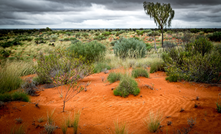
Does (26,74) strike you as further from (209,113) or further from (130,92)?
(209,113)

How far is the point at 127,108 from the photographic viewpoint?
4.37 m

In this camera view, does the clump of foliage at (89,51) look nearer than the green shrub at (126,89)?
No

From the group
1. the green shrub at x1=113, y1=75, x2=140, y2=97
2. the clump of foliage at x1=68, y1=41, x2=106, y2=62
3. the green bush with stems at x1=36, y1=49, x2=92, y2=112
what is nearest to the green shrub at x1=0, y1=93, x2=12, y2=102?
the green bush with stems at x1=36, y1=49, x2=92, y2=112

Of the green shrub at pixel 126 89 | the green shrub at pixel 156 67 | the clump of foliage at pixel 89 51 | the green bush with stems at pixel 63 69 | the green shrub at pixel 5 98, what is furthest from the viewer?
the clump of foliage at pixel 89 51

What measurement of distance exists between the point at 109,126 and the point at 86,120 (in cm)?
70

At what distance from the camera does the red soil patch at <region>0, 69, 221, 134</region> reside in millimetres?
3062

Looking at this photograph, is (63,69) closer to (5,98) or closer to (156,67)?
(5,98)

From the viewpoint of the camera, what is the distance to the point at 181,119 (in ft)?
11.3

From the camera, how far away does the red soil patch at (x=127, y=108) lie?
→ 3.06 metres

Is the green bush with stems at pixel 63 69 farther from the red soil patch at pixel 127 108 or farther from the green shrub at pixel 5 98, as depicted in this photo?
the green shrub at pixel 5 98

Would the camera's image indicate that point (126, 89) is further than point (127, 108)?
Yes

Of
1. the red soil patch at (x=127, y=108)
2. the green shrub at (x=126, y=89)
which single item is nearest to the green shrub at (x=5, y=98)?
the red soil patch at (x=127, y=108)

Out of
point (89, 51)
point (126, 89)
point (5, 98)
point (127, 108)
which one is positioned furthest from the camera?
point (89, 51)

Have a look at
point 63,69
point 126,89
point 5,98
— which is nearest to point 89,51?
point 63,69
